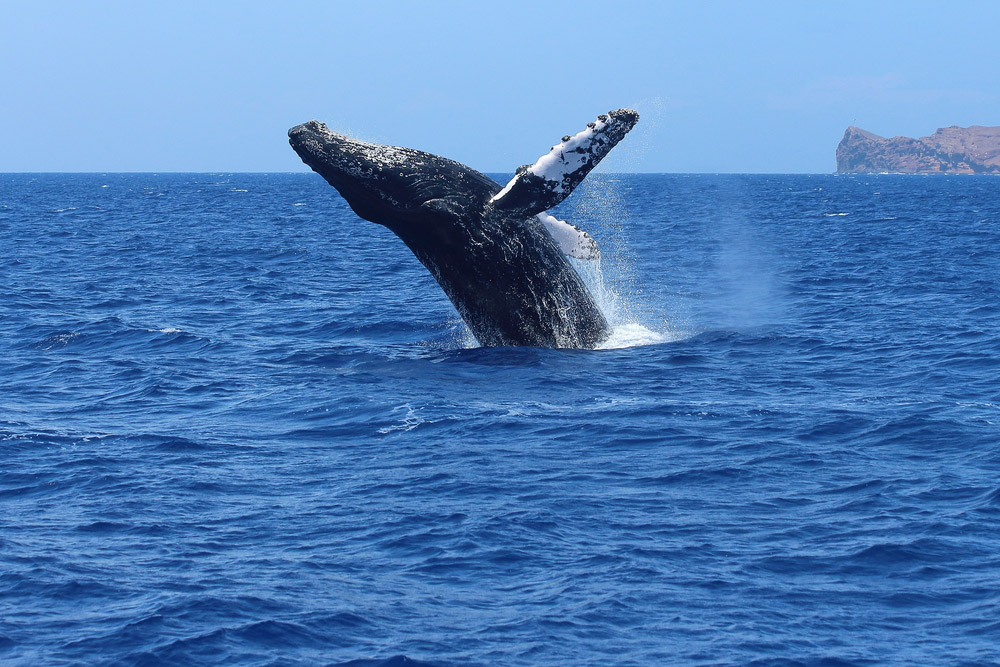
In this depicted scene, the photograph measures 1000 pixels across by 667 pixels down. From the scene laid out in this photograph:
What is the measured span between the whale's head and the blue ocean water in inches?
83.9

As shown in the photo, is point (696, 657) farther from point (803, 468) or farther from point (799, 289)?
point (799, 289)

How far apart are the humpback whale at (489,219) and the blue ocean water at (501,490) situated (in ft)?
2.19

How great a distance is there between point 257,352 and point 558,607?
1084 cm

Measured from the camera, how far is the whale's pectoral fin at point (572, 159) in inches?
514

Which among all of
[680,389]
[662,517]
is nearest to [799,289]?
[680,389]

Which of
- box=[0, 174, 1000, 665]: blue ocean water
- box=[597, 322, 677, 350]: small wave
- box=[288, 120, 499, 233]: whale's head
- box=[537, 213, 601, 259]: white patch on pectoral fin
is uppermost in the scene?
box=[288, 120, 499, 233]: whale's head

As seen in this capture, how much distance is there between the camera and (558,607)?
23.9ft

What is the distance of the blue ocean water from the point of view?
276 inches

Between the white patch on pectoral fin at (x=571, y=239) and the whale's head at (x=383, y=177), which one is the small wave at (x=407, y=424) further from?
the white patch on pectoral fin at (x=571, y=239)

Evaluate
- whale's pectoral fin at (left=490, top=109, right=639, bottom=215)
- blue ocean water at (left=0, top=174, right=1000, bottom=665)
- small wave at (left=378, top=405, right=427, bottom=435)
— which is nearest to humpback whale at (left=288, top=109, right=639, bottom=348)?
Result: whale's pectoral fin at (left=490, top=109, right=639, bottom=215)

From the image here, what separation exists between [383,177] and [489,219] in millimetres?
1502

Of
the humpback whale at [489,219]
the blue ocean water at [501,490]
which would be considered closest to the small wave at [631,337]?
the blue ocean water at [501,490]

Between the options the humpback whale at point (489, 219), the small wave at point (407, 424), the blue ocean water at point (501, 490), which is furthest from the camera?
the humpback whale at point (489, 219)

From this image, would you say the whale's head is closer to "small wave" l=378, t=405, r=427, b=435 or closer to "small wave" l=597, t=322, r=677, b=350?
"small wave" l=378, t=405, r=427, b=435
